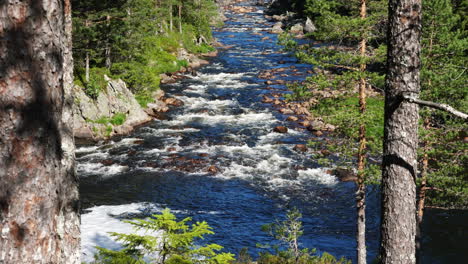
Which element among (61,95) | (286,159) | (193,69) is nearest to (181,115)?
(286,159)

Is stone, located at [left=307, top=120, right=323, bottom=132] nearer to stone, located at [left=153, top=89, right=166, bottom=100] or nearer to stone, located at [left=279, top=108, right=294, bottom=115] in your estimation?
stone, located at [left=279, top=108, right=294, bottom=115]

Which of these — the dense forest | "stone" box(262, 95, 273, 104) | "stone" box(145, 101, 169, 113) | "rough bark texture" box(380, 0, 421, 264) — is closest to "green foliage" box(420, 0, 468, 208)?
the dense forest

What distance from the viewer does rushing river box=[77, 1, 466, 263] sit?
1642cm

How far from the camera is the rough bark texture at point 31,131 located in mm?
2764

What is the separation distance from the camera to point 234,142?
25156mm

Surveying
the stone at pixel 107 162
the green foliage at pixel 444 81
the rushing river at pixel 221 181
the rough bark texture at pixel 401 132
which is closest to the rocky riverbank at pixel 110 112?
the rushing river at pixel 221 181

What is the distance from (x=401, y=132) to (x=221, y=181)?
50.0 feet

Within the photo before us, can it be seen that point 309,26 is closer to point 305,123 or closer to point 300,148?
point 305,123

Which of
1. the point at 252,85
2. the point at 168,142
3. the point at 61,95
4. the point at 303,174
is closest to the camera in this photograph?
the point at 61,95

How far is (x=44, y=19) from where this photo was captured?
2.96 metres

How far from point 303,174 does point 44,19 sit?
62.9 ft

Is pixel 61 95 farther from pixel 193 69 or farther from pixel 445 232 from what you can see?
pixel 193 69

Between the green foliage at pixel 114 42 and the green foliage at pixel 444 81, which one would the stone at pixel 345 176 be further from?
the green foliage at pixel 114 42

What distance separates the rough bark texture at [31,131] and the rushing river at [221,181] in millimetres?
11915
